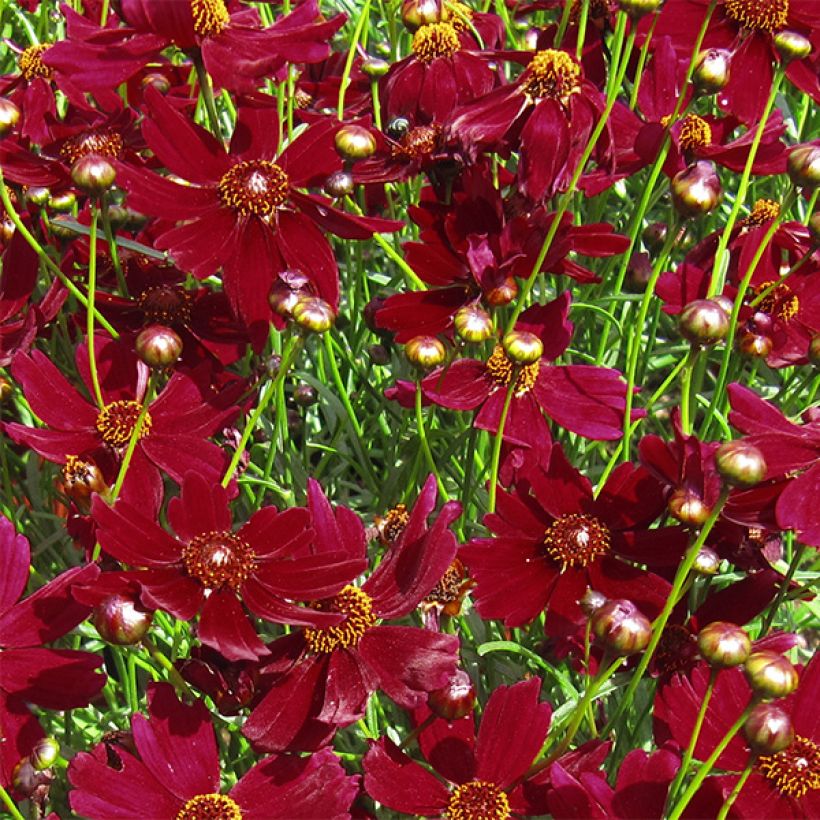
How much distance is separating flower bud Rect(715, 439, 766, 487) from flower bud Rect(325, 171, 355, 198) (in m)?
0.46

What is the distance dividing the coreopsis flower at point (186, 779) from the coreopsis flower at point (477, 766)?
0.04 metres

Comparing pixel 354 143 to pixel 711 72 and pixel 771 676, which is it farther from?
pixel 771 676

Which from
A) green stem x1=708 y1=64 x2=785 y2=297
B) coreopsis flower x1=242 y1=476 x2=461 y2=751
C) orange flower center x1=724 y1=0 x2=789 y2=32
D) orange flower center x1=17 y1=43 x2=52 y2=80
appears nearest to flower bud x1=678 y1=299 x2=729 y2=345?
green stem x1=708 y1=64 x2=785 y2=297

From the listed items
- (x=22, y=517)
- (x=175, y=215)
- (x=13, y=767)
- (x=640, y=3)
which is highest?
(x=640, y=3)

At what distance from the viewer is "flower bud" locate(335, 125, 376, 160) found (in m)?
1.09

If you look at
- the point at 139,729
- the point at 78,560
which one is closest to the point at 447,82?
the point at 78,560

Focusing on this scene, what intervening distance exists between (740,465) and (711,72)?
41 centimetres

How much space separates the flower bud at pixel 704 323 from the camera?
0.94m

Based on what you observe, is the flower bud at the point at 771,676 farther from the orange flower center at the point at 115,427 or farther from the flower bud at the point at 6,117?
the flower bud at the point at 6,117

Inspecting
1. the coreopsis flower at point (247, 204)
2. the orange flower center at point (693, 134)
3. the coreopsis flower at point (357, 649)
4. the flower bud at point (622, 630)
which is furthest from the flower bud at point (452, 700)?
the orange flower center at point (693, 134)

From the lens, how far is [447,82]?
135cm

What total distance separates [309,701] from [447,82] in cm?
70

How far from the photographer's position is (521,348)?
39.0 inches

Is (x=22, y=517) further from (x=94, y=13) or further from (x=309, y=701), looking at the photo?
(x=309, y=701)
